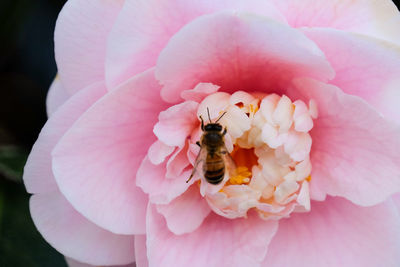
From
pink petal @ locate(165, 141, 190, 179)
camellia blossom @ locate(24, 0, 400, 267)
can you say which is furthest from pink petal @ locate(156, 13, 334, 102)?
pink petal @ locate(165, 141, 190, 179)

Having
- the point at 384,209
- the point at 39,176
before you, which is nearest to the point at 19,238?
the point at 39,176

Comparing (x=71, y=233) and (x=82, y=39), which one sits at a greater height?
(x=82, y=39)

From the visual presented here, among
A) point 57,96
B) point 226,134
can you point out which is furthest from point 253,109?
point 57,96

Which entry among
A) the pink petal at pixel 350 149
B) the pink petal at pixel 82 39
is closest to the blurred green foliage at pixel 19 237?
the pink petal at pixel 82 39

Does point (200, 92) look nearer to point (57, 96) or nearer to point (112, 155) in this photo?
point (112, 155)

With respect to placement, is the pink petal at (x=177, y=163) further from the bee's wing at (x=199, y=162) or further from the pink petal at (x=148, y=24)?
the pink petal at (x=148, y=24)

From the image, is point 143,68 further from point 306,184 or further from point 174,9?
point 306,184
